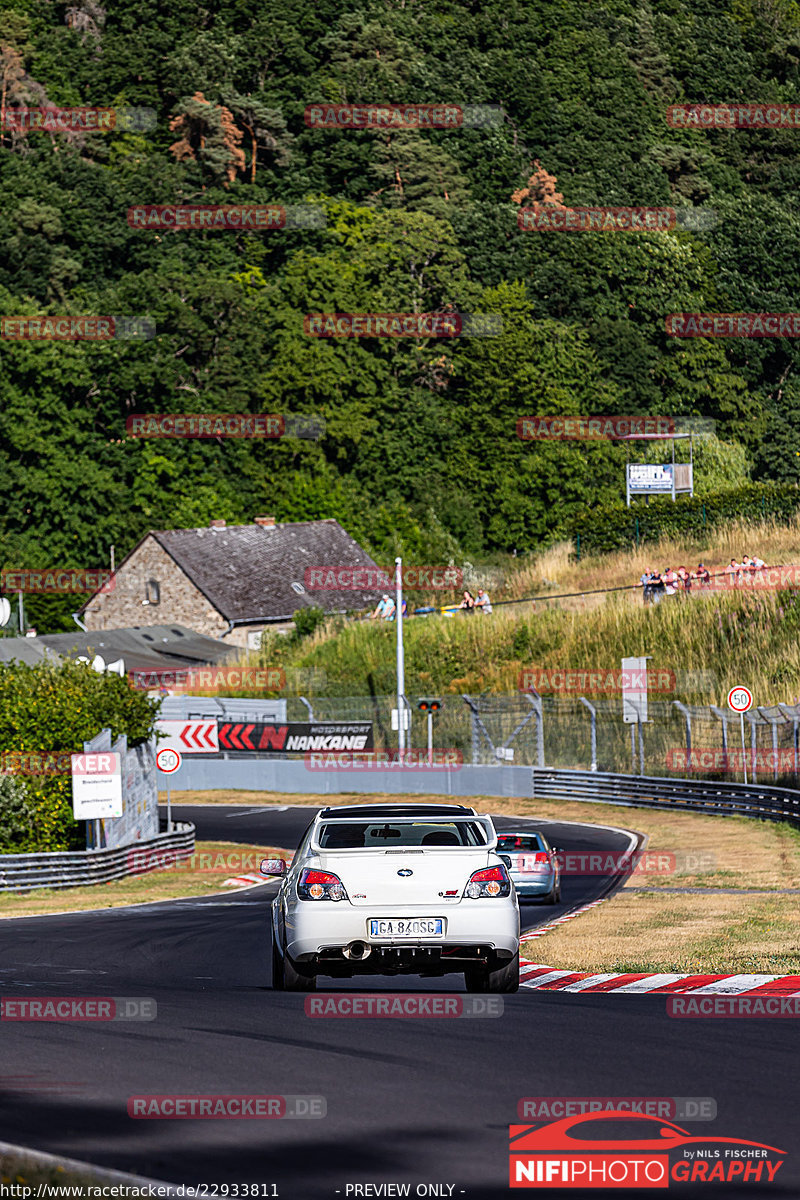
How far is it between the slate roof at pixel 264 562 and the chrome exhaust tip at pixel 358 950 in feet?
213

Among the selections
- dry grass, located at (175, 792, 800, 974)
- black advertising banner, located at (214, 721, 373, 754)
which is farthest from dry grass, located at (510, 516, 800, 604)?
dry grass, located at (175, 792, 800, 974)

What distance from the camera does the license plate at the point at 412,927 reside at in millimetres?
11961

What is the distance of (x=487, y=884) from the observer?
12.1 meters

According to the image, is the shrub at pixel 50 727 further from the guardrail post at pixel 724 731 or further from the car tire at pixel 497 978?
the car tire at pixel 497 978

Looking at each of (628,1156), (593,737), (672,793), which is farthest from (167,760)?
(628,1156)

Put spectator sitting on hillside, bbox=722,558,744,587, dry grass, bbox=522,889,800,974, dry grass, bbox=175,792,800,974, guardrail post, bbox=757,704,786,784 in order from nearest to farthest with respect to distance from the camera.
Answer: dry grass, bbox=522,889,800,974, dry grass, bbox=175,792,800,974, guardrail post, bbox=757,704,786,784, spectator sitting on hillside, bbox=722,558,744,587

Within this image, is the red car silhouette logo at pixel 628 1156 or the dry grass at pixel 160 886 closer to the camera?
the red car silhouette logo at pixel 628 1156

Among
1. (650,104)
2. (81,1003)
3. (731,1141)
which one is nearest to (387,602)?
(81,1003)

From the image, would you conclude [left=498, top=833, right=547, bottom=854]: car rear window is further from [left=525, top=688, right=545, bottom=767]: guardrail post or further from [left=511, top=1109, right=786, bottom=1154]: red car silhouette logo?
[left=525, top=688, right=545, bottom=767]: guardrail post

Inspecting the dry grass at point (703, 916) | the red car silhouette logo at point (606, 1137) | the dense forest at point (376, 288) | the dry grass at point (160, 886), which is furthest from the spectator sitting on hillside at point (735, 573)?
the red car silhouette logo at point (606, 1137)

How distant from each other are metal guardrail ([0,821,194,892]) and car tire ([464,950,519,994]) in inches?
660

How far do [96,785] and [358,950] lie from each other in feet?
63.6

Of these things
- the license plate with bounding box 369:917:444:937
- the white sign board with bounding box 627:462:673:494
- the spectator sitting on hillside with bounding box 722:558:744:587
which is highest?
the white sign board with bounding box 627:462:673:494

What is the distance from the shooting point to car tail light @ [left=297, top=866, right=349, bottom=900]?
12078mm
